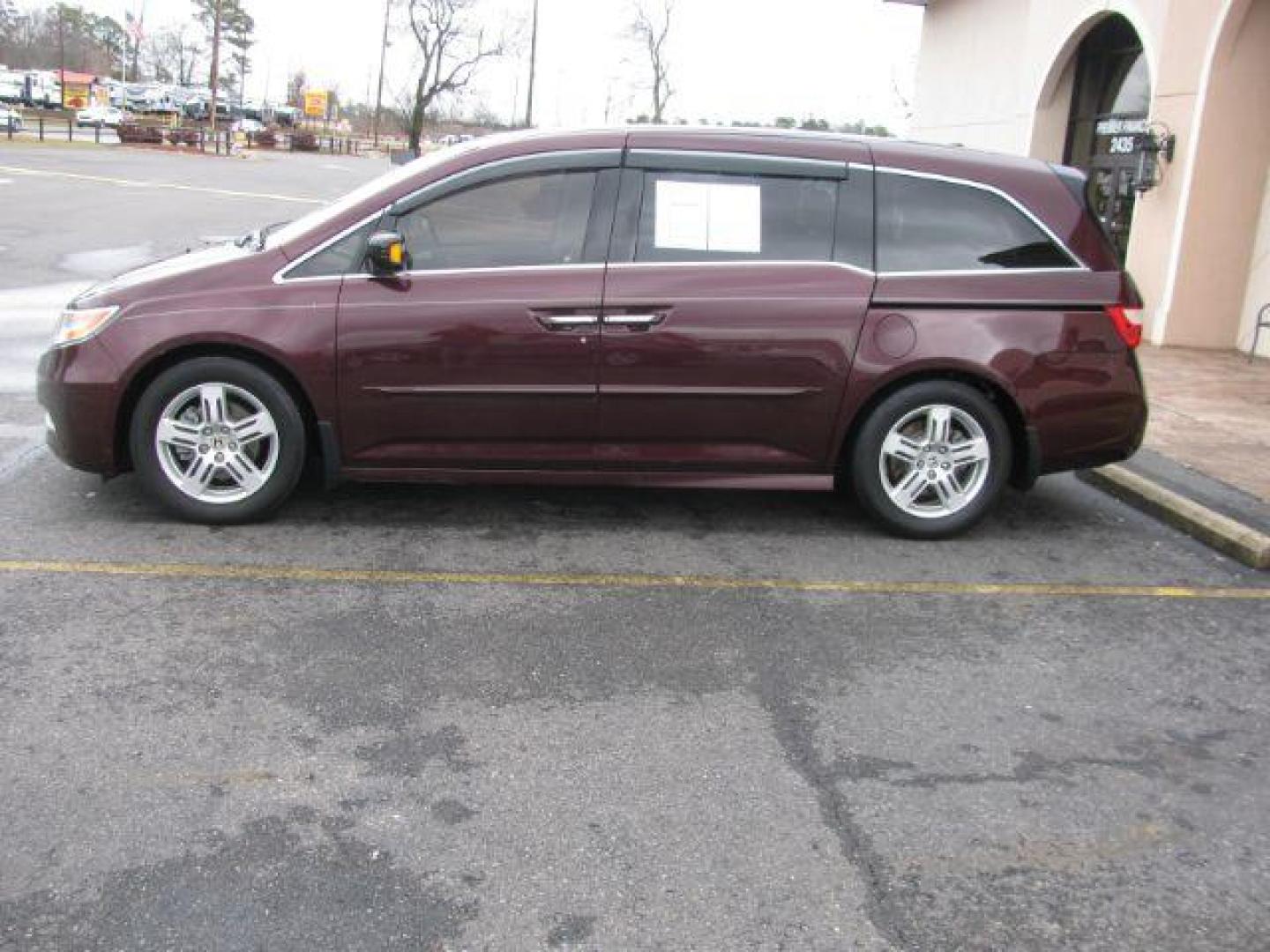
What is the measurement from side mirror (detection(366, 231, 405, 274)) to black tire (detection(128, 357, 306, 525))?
70 centimetres

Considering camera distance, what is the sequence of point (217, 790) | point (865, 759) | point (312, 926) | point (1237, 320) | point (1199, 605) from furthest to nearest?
point (1237, 320)
point (1199, 605)
point (865, 759)
point (217, 790)
point (312, 926)

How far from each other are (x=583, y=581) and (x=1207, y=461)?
438 centimetres

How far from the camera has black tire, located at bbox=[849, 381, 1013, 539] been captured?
5559mm

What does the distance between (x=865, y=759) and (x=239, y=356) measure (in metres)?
3.29

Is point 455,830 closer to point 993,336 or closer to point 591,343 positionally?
point 591,343

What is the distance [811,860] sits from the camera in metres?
3.07

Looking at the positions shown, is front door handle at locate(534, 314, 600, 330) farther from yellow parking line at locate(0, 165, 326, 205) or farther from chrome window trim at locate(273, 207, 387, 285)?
yellow parking line at locate(0, 165, 326, 205)

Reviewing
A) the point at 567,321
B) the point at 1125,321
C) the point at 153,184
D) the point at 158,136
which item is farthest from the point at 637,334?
the point at 158,136

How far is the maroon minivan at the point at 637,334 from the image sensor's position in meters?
5.30

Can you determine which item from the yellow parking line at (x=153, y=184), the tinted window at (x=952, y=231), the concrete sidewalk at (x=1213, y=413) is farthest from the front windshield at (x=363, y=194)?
the yellow parking line at (x=153, y=184)

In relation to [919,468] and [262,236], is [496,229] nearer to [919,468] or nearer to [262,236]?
[262,236]

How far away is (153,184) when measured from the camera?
2711 cm

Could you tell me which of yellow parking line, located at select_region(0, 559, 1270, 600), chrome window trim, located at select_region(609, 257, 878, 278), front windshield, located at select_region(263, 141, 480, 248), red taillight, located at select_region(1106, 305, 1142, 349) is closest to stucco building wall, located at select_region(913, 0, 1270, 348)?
red taillight, located at select_region(1106, 305, 1142, 349)

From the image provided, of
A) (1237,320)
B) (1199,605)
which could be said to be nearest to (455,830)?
(1199,605)
